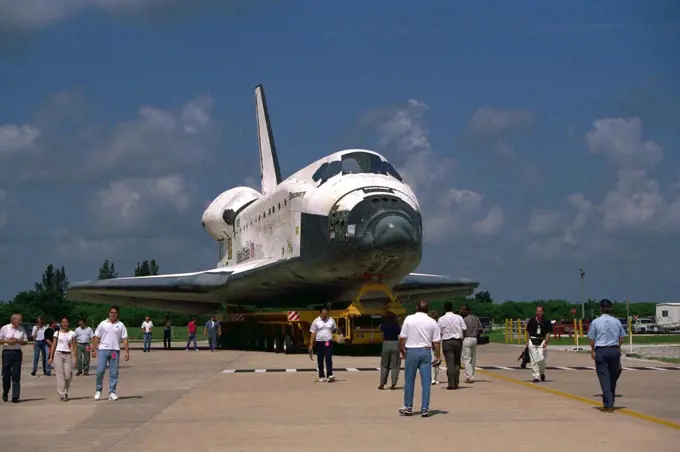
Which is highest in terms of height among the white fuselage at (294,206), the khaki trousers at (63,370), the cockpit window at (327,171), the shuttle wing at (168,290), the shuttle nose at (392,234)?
the cockpit window at (327,171)

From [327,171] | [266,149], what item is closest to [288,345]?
[327,171]

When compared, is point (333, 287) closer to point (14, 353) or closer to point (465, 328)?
point (465, 328)

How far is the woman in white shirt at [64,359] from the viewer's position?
13281mm

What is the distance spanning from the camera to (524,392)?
1322cm

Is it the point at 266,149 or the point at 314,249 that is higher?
the point at 266,149

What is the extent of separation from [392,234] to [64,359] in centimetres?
835

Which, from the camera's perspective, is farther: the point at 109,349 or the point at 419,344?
the point at 109,349

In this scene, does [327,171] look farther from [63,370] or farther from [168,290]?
[63,370]

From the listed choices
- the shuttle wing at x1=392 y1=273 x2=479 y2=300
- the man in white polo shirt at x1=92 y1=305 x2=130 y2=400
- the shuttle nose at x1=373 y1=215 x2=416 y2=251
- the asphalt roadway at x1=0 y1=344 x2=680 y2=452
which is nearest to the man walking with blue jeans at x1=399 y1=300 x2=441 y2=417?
the asphalt roadway at x1=0 y1=344 x2=680 y2=452

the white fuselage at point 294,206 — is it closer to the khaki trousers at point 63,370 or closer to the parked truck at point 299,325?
the parked truck at point 299,325

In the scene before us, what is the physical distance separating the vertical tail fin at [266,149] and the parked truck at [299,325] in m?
6.21

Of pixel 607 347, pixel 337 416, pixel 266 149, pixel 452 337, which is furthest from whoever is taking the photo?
pixel 266 149

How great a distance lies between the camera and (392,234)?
19781mm

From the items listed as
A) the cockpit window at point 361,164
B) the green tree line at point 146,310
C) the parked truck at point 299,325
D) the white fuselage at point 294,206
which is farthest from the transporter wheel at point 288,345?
the green tree line at point 146,310
